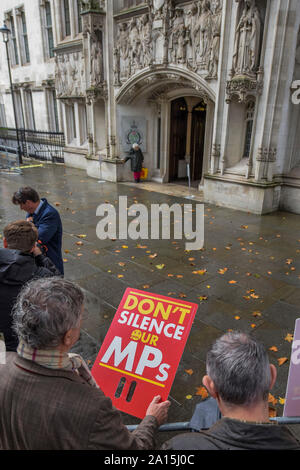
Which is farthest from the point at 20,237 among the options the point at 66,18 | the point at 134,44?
the point at 66,18

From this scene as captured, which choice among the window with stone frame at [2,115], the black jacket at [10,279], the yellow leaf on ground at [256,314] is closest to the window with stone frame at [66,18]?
the window with stone frame at [2,115]

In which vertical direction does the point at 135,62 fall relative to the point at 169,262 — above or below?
above

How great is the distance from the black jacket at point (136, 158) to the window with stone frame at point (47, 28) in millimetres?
10320

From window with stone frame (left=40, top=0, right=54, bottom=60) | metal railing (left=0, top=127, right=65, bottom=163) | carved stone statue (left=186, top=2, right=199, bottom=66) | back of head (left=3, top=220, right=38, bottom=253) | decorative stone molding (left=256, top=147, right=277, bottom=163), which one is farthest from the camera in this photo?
metal railing (left=0, top=127, right=65, bottom=163)

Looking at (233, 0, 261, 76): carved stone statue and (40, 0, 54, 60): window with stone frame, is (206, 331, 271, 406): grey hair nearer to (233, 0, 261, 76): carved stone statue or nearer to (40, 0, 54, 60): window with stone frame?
(233, 0, 261, 76): carved stone statue

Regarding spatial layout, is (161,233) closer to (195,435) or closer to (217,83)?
(217,83)

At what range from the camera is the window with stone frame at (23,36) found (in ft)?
68.7

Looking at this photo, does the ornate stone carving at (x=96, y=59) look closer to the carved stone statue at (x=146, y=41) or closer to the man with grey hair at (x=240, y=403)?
the carved stone statue at (x=146, y=41)

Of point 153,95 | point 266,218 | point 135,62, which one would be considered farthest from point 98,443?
point 153,95

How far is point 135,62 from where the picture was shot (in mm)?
11891

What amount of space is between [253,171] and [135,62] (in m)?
6.35

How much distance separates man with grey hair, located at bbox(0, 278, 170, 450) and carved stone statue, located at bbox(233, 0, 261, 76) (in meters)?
8.70

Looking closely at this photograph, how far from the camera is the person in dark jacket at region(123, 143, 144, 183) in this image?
13430 mm

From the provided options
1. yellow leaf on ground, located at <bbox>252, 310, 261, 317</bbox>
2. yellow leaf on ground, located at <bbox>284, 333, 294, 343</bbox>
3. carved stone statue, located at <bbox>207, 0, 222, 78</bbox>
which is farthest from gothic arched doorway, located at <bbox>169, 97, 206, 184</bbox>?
yellow leaf on ground, located at <bbox>284, 333, 294, 343</bbox>
